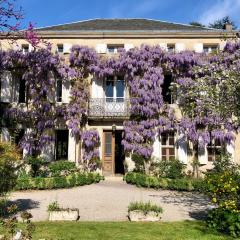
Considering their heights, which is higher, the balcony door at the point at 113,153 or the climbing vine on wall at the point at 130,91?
the climbing vine on wall at the point at 130,91

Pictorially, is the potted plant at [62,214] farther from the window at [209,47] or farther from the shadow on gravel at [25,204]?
the window at [209,47]

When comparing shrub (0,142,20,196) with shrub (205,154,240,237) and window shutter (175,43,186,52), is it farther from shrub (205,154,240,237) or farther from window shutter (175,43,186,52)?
window shutter (175,43,186,52)

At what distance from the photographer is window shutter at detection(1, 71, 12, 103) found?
22.8m

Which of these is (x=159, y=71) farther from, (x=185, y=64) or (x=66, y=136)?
(x=66, y=136)

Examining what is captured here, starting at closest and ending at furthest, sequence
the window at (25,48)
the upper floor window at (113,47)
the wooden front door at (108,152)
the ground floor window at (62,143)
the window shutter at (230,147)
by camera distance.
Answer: the window shutter at (230,147) → the wooden front door at (108,152) → the ground floor window at (62,143) → the upper floor window at (113,47) → the window at (25,48)

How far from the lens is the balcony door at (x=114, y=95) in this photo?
2233cm

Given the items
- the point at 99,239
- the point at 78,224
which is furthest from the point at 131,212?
the point at 99,239

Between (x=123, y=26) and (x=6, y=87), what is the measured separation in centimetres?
842

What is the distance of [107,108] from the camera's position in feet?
73.3

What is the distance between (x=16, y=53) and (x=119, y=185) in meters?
9.81

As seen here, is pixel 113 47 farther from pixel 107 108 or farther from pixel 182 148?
pixel 182 148

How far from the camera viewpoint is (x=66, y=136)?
75.4 ft

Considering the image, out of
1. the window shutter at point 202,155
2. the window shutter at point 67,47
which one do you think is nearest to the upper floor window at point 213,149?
the window shutter at point 202,155

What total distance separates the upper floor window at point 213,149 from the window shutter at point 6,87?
1156cm
